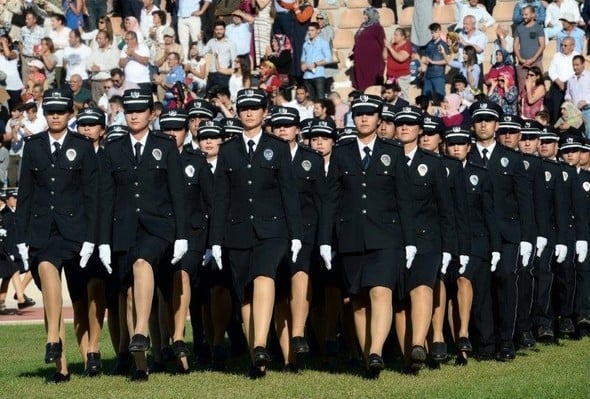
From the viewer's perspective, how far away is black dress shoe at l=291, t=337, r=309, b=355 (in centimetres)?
1367

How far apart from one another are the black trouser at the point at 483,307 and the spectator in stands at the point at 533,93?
8207 mm

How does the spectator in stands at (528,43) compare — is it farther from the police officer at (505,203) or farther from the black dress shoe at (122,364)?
the black dress shoe at (122,364)

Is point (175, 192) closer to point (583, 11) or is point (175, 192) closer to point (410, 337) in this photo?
point (410, 337)

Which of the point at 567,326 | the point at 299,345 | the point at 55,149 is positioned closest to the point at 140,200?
the point at 55,149

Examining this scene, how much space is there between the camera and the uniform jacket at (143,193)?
43.6 feet

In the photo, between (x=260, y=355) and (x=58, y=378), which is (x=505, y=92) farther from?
(x=58, y=378)

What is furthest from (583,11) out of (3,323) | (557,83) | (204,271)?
(204,271)

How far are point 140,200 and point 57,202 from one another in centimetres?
67

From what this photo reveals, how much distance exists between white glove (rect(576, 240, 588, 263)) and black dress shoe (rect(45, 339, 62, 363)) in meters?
6.87

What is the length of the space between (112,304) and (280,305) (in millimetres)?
1438

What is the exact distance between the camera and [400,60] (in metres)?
24.9

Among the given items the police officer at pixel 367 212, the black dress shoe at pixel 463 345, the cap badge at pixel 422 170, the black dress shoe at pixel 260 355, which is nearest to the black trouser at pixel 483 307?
the black dress shoe at pixel 463 345

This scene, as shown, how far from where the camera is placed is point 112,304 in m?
14.1

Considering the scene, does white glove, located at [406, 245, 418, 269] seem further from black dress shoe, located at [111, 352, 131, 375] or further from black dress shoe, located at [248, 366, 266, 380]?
black dress shoe, located at [111, 352, 131, 375]
